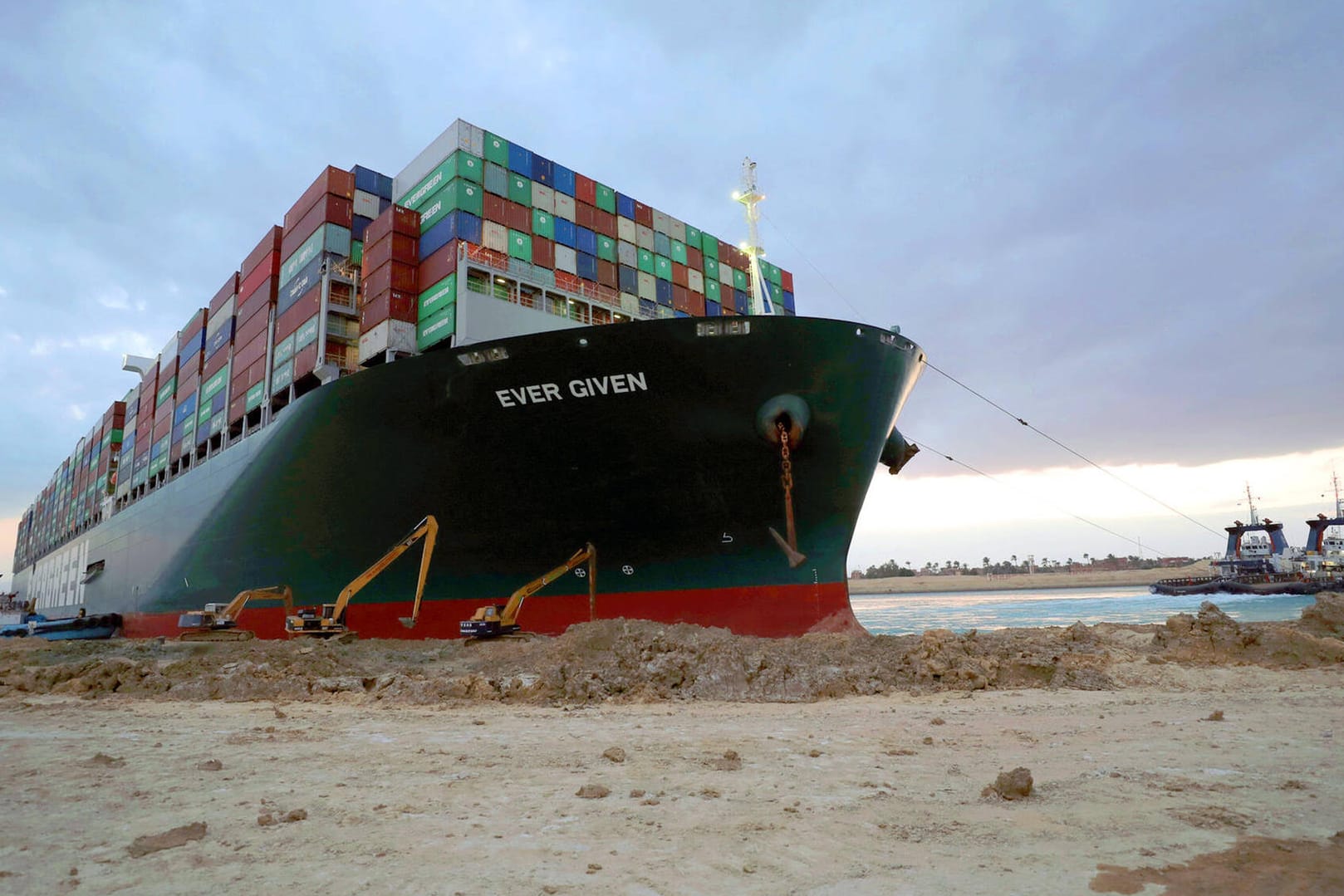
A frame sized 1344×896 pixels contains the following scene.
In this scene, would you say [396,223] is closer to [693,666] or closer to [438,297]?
[438,297]

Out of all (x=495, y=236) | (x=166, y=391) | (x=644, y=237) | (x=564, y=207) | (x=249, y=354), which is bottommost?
(x=249, y=354)

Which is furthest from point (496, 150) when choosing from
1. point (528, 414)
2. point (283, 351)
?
point (528, 414)

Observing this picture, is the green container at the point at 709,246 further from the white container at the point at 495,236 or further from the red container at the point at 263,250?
the red container at the point at 263,250

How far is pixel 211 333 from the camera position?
27828 millimetres

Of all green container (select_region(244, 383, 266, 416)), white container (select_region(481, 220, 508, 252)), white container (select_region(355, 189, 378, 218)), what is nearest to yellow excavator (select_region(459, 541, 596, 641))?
white container (select_region(481, 220, 508, 252))

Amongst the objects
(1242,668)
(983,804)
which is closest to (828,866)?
(983,804)

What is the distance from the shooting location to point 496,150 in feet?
63.2

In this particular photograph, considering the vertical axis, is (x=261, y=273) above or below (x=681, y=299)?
above

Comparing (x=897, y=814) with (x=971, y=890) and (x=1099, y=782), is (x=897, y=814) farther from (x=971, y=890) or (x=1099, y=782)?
(x=1099, y=782)

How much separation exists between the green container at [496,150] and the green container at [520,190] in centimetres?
47

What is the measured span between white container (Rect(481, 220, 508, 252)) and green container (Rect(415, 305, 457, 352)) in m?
1.84

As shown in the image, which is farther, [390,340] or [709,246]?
[709,246]

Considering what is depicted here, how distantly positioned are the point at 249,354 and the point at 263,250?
4.24m

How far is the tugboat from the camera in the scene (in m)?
54.9
